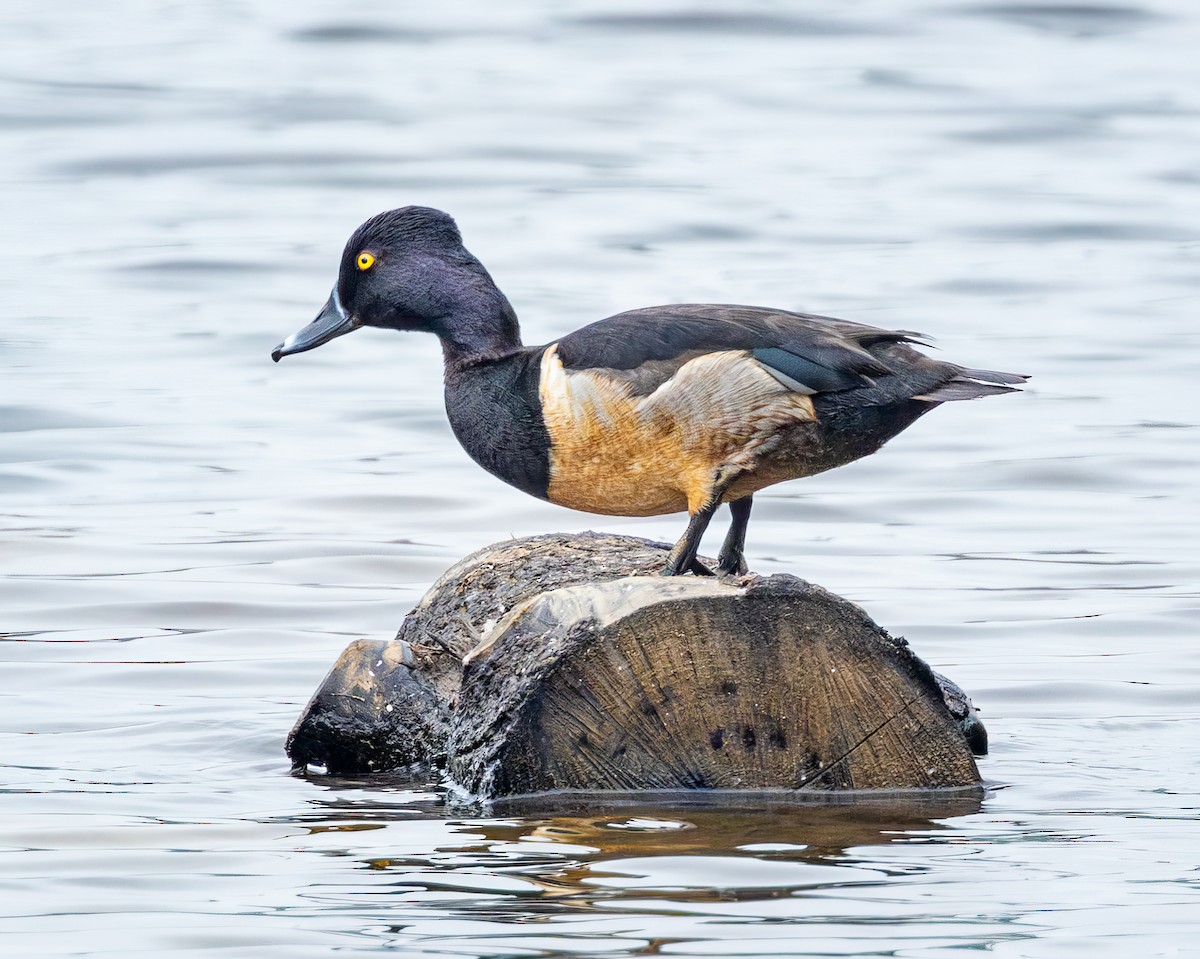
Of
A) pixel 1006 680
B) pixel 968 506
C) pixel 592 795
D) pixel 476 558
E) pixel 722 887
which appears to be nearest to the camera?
pixel 722 887

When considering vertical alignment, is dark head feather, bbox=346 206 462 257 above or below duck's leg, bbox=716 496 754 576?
above

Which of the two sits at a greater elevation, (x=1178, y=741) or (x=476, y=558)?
(x=476, y=558)

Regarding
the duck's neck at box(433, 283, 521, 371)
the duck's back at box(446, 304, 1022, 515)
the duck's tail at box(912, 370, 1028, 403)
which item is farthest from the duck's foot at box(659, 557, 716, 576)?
the duck's neck at box(433, 283, 521, 371)

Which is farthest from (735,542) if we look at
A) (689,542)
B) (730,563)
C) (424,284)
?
(424,284)

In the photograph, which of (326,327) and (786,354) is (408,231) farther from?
(786,354)

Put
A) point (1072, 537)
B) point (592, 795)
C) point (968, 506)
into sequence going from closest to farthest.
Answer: point (592, 795) < point (1072, 537) < point (968, 506)

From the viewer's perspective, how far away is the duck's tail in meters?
7.26

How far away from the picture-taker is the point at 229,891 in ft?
20.5

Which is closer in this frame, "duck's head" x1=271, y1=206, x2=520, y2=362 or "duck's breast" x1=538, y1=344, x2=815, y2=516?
"duck's breast" x1=538, y1=344, x2=815, y2=516

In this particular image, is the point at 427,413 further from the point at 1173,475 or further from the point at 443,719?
the point at 443,719

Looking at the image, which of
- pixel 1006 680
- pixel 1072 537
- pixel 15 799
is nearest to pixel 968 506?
pixel 1072 537

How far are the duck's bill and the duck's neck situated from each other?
19.2 inches

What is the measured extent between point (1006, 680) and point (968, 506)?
174 inches

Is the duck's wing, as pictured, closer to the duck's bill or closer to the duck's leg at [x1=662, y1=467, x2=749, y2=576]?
the duck's leg at [x1=662, y1=467, x2=749, y2=576]
